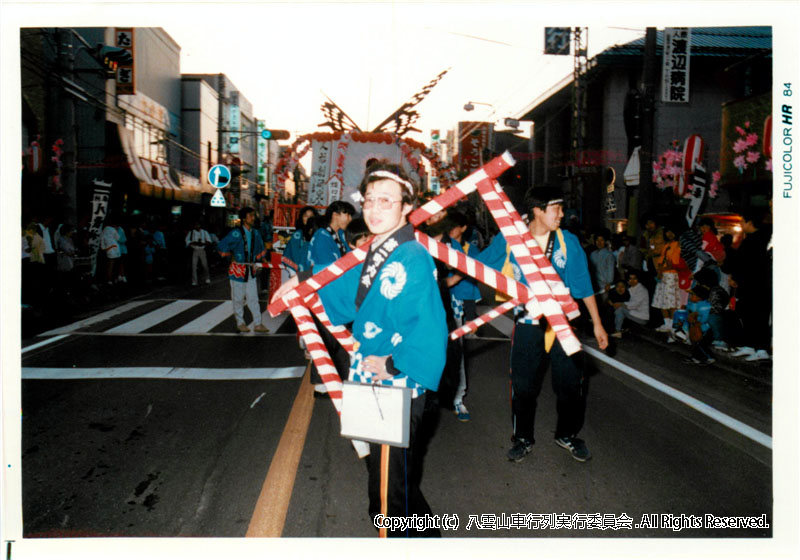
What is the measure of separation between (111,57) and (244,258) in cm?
1144

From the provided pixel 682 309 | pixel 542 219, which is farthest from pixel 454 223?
pixel 682 309

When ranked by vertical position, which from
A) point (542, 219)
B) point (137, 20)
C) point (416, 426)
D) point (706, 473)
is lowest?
point (706, 473)

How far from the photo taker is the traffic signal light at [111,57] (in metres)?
15.0

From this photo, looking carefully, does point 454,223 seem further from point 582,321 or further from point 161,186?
point 161,186

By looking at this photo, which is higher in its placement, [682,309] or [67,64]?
[67,64]

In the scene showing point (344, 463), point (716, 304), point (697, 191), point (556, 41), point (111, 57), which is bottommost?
point (344, 463)

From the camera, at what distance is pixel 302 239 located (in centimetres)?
732

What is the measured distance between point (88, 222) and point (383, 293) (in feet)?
40.9

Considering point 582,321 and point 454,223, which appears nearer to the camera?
point 454,223

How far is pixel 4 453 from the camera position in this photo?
3.08m

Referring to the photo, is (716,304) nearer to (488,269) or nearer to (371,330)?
(488,269)

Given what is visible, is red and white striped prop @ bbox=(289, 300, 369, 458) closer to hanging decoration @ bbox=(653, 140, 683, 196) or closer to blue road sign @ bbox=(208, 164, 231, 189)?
blue road sign @ bbox=(208, 164, 231, 189)

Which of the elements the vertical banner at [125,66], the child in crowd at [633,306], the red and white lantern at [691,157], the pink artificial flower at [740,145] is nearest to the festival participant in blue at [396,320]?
the child in crowd at [633,306]

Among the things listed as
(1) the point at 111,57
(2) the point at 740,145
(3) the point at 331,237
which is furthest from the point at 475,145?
(3) the point at 331,237
